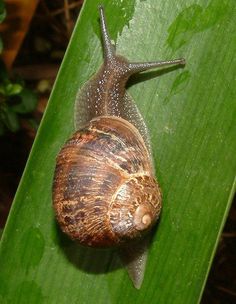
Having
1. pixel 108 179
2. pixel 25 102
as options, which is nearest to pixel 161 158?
pixel 108 179

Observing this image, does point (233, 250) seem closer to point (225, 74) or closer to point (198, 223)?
point (198, 223)

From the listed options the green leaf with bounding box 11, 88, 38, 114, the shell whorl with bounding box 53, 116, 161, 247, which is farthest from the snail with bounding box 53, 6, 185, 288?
the green leaf with bounding box 11, 88, 38, 114

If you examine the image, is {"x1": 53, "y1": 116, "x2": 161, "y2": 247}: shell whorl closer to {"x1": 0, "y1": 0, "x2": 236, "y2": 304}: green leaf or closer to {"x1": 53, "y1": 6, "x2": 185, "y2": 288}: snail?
{"x1": 53, "y1": 6, "x2": 185, "y2": 288}: snail

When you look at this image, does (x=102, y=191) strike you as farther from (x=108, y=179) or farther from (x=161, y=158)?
(x=161, y=158)

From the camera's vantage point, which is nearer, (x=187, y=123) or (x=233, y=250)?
(x=187, y=123)

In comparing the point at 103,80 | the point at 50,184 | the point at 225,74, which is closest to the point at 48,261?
the point at 50,184
